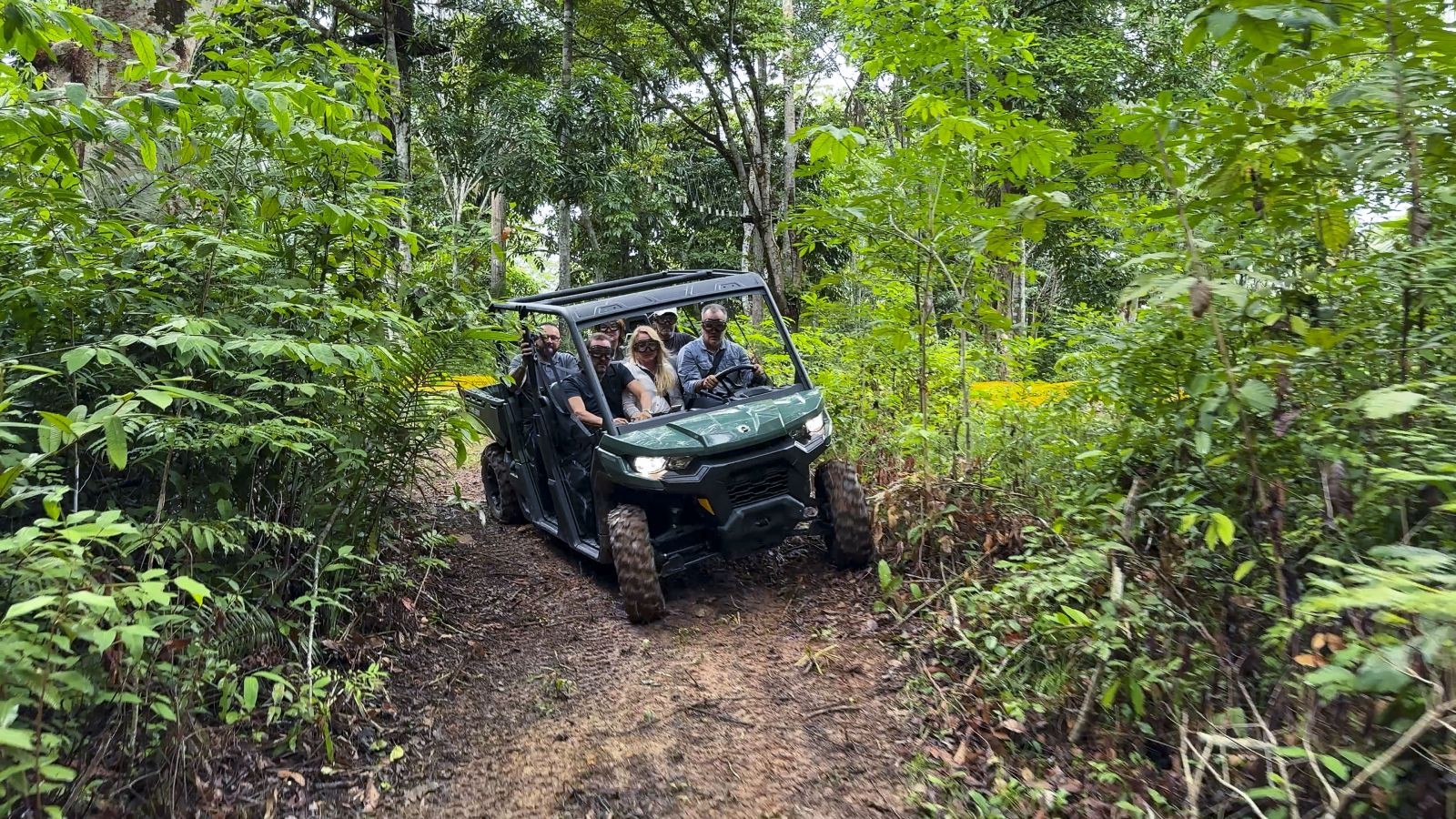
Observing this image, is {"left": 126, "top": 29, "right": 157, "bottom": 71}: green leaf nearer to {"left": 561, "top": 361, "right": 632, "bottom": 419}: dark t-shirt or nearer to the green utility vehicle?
the green utility vehicle

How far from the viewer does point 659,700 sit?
12.6 feet

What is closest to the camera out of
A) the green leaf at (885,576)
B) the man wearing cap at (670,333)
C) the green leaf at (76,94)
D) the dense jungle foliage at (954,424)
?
the dense jungle foliage at (954,424)

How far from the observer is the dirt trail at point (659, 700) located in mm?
3137

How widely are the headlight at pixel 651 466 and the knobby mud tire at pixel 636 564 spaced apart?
0.87 ft

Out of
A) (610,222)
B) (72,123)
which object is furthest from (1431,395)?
(610,222)

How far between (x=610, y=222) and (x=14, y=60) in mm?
12472

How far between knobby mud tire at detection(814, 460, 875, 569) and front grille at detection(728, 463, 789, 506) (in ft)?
1.18

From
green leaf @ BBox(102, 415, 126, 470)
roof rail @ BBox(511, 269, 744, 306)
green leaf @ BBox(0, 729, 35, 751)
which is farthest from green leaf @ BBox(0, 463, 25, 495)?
roof rail @ BBox(511, 269, 744, 306)

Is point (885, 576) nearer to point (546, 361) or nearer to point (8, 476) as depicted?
point (546, 361)

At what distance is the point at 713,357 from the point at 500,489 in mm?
2488

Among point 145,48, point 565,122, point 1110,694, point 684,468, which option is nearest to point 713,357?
point 684,468

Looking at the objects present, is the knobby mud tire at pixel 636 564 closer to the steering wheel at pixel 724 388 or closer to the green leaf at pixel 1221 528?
the steering wheel at pixel 724 388

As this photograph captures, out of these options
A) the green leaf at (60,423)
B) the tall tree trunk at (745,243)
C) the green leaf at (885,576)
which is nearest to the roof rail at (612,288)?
the green leaf at (885,576)

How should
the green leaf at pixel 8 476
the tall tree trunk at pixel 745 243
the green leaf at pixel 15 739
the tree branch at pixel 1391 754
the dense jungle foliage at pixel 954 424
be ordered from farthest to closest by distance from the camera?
the tall tree trunk at pixel 745 243
the dense jungle foliage at pixel 954 424
the green leaf at pixel 8 476
the tree branch at pixel 1391 754
the green leaf at pixel 15 739
